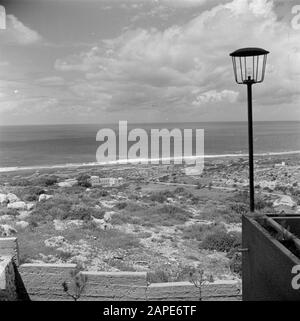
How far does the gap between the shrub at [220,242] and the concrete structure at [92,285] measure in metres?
3.83

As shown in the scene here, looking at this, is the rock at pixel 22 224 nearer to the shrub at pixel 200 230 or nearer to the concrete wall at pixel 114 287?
the shrub at pixel 200 230

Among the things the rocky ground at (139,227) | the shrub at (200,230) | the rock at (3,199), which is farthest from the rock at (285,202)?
the rock at (3,199)

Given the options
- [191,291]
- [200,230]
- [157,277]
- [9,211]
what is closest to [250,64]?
[191,291]

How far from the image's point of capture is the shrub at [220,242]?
1001cm

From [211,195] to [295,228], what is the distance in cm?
1456

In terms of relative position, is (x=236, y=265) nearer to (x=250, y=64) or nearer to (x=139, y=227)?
(x=139, y=227)

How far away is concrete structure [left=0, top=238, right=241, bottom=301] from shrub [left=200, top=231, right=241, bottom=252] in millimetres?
3831

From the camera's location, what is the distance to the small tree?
248 inches

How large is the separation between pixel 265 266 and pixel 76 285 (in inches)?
145

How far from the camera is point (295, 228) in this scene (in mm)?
4242
